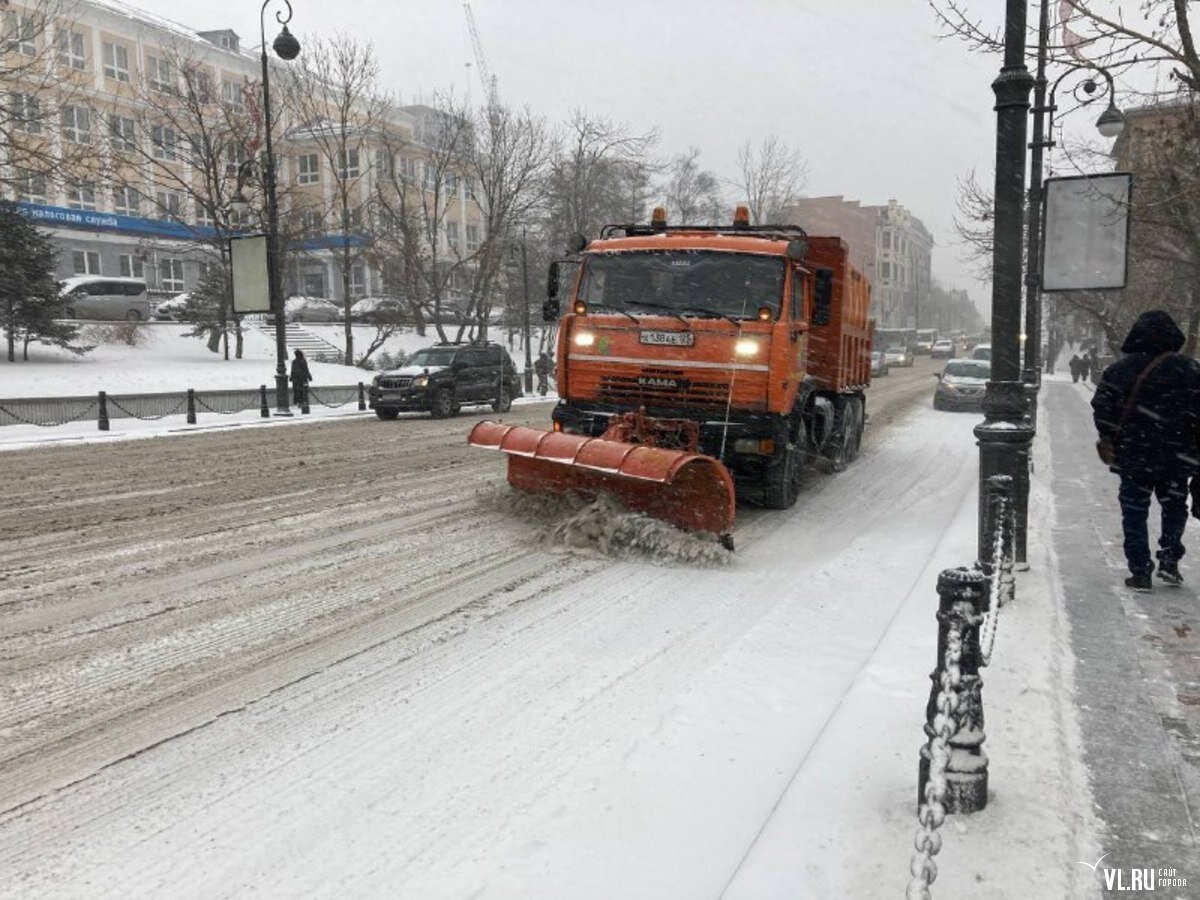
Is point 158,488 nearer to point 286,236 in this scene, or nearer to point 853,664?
point 853,664

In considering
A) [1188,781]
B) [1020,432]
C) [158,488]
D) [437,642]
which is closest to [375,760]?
[437,642]

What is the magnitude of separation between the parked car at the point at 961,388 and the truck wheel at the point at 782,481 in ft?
51.7

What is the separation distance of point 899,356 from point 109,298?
46004mm

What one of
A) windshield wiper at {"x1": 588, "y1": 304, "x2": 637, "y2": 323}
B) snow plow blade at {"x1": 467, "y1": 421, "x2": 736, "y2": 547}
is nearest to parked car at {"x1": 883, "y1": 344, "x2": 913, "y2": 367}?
windshield wiper at {"x1": 588, "y1": 304, "x2": 637, "y2": 323}

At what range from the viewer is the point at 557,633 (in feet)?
17.9

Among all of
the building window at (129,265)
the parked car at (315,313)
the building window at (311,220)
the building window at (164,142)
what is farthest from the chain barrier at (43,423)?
the building window at (129,265)

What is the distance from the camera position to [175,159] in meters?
54.4

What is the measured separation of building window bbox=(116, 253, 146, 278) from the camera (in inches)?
2056

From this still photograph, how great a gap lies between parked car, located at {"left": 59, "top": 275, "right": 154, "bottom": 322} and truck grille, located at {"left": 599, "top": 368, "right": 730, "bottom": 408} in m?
34.3

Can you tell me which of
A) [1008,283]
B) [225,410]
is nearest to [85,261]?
[225,410]

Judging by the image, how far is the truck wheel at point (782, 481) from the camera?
9.30 metres

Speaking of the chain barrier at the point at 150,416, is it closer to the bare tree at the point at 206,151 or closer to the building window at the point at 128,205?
the bare tree at the point at 206,151

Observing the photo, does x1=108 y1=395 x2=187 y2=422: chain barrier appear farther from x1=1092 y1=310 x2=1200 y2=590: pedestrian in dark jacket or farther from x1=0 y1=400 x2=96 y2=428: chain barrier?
x1=1092 y1=310 x2=1200 y2=590: pedestrian in dark jacket

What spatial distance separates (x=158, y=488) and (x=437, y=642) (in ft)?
23.5
